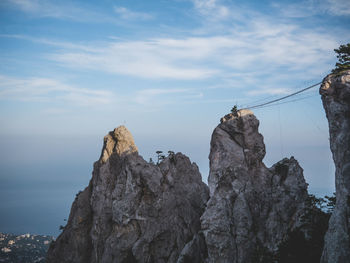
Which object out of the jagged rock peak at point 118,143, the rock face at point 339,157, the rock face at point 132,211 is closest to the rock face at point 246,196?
the rock face at point 132,211

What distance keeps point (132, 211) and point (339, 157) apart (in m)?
26.4

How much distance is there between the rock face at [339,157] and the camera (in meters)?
18.3

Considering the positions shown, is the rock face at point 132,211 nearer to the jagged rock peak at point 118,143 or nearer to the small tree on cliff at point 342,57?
the jagged rock peak at point 118,143

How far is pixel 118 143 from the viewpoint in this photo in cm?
4491

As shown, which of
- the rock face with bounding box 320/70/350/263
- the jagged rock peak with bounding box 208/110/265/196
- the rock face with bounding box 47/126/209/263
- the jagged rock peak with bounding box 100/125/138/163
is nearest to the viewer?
the rock face with bounding box 320/70/350/263

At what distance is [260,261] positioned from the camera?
28.4 meters

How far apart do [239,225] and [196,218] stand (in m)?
9.51

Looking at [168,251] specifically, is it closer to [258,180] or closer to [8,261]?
[258,180]

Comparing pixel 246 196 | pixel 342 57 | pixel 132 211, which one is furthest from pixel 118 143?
pixel 342 57

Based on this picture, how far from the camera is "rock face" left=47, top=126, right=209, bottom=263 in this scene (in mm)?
38031

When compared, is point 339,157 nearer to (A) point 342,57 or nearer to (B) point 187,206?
(A) point 342,57

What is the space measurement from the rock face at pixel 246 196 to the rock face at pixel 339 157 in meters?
10.1

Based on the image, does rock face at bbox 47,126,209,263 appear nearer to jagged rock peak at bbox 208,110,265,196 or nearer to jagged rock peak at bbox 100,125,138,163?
jagged rock peak at bbox 100,125,138,163

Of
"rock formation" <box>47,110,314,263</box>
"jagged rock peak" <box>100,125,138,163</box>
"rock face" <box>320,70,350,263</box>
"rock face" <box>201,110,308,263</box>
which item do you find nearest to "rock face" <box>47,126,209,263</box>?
"jagged rock peak" <box>100,125,138,163</box>
